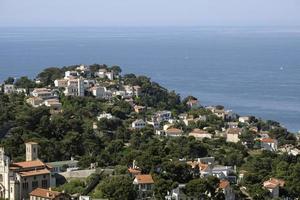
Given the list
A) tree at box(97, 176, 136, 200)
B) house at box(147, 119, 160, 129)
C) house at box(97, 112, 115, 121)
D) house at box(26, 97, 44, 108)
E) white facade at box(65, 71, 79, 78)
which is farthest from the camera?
white facade at box(65, 71, 79, 78)

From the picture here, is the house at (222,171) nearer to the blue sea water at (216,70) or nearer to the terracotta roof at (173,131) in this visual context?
Answer: the terracotta roof at (173,131)

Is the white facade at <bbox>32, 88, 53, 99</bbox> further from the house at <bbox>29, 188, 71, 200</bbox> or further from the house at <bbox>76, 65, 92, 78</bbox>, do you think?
the house at <bbox>29, 188, 71, 200</bbox>

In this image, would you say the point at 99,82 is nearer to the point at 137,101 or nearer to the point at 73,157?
the point at 137,101

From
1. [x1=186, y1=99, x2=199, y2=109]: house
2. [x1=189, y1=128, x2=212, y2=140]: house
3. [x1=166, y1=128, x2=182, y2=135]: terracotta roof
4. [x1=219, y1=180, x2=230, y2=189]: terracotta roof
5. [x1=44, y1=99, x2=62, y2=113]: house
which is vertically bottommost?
[x1=186, y1=99, x2=199, y2=109]: house

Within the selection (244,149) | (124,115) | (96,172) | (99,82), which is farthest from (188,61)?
(96,172)

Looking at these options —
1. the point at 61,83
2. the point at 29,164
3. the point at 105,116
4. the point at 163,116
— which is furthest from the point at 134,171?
the point at 61,83

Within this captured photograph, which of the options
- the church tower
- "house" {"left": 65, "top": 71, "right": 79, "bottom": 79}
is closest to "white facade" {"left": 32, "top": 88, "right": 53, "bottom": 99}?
"house" {"left": 65, "top": 71, "right": 79, "bottom": 79}
